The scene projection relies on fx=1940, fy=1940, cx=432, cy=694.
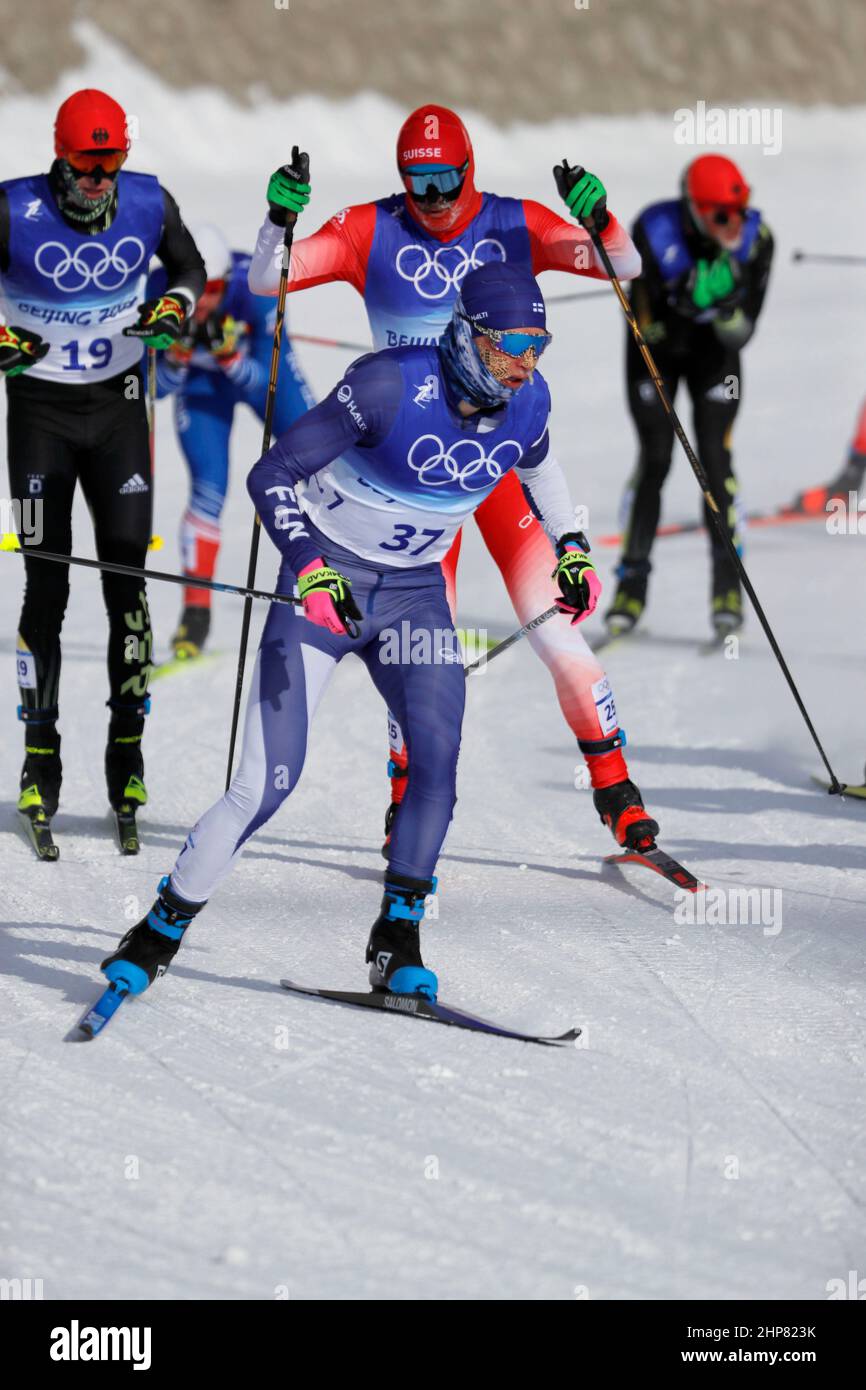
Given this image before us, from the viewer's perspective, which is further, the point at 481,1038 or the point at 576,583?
the point at 576,583

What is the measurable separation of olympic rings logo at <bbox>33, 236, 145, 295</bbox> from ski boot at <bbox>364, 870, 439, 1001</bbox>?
2388mm

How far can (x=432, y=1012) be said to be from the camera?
4.95 metres

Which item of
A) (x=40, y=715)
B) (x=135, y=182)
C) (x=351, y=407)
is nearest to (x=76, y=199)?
(x=135, y=182)

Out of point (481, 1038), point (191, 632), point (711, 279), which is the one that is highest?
point (711, 279)

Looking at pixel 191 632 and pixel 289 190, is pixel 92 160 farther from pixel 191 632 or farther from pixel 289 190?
pixel 191 632

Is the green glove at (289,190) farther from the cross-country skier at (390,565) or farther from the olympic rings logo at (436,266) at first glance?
the cross-country skier at (390,565)

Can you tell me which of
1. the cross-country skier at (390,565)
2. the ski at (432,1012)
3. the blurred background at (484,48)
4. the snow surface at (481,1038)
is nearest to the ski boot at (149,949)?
the cross-country skier at (390,565)

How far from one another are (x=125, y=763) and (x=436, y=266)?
1981 mm

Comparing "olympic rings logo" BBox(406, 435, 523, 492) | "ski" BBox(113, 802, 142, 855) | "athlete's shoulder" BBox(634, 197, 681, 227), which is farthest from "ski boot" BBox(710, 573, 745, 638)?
"olympic rings logo" BBox(406, 435, 523, 492)

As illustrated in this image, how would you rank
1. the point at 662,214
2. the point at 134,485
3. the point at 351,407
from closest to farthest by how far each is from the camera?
the point at 351,407 → the point at 134,485 → the point at 662,214

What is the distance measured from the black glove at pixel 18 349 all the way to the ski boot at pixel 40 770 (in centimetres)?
117

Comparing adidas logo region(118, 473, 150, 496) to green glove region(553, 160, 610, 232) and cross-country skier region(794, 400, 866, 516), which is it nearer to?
green glove region(553, 160, 610, 232)
